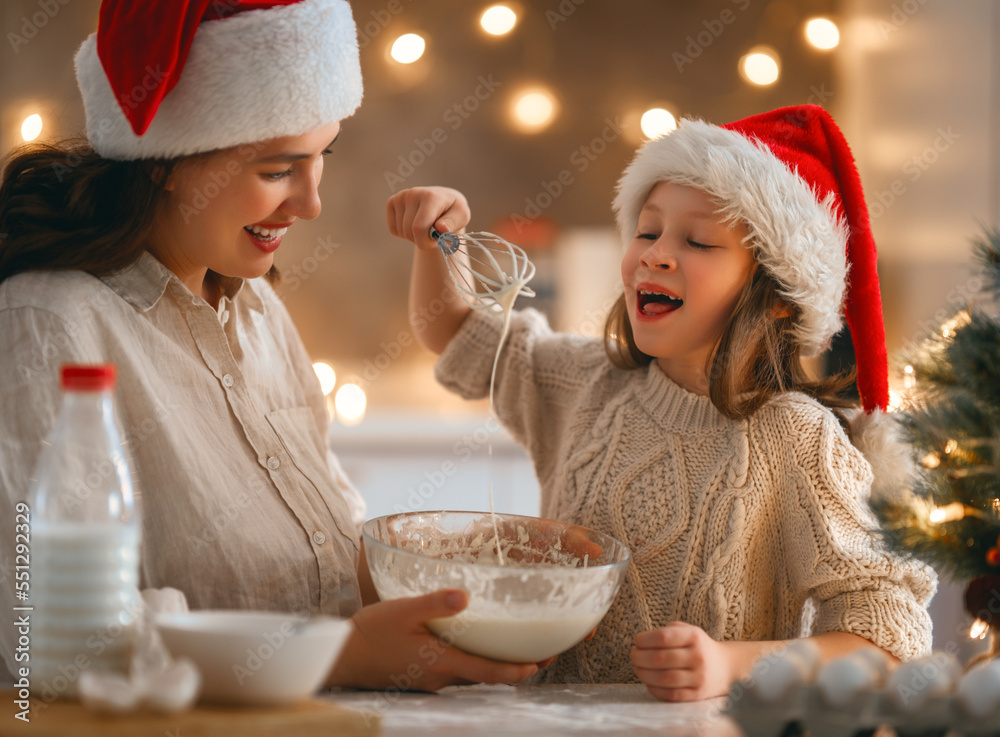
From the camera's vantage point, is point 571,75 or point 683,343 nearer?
point 683,343

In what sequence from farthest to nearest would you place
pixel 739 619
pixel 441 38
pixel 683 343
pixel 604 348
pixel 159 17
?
pixel 441 38 → pixel 604 348 → pixel 683 343 → pixel 739 619 → pixel 159 17

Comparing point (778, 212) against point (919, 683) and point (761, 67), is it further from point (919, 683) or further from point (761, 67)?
point (761, 67)

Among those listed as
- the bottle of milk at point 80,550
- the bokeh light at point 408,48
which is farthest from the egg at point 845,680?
the bokeh light at point 408,48

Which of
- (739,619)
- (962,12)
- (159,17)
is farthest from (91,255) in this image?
(962,12)

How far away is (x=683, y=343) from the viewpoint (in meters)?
1.15

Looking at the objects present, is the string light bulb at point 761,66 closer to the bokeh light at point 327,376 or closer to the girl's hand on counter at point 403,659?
the bokeh light at point 327,376

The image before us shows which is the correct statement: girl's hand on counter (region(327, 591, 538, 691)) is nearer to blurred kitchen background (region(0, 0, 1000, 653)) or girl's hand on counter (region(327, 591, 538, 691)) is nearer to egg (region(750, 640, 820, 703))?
egg (region(750, 640, 820, 703))

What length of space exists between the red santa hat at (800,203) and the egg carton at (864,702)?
1.74 feet

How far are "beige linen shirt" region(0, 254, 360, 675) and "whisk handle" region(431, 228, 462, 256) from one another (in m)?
0.30

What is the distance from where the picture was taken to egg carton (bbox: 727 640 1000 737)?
66cm

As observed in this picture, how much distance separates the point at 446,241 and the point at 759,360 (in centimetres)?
45

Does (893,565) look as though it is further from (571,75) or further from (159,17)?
(571,75)

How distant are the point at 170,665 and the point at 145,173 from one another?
594 mm

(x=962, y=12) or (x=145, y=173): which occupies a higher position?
(x=962, y=12)
